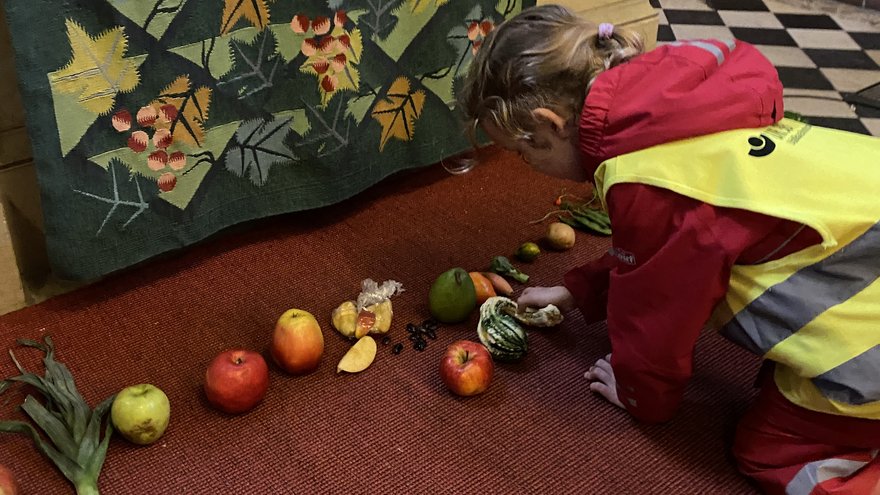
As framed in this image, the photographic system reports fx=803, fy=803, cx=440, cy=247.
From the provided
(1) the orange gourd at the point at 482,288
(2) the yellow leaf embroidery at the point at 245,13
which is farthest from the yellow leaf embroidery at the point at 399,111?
(1) the orange gourd at the point at 482,288

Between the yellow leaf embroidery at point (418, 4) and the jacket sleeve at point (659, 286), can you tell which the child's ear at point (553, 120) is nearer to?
the jacket sleeve at point (659, 286)

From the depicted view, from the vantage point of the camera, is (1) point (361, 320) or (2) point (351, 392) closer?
(2) point (351, 392)

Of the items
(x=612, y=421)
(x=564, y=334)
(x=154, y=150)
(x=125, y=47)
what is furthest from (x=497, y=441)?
(x=125, y=47)

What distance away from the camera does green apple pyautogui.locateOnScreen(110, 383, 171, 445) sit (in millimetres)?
1315

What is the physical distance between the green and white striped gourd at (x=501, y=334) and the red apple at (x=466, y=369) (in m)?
0.06

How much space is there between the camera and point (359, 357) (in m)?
1.53

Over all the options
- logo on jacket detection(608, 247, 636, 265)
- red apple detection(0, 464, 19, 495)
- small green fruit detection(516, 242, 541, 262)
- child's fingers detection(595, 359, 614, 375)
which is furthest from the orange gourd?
red apple detection(0, 464, 19, 495)

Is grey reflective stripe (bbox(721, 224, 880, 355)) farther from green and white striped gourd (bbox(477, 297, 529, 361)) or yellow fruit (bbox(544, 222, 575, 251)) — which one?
yellow fruit (bbox(544, 222, 575, 251))

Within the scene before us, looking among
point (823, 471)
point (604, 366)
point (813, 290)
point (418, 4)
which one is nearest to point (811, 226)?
point (813, 290)

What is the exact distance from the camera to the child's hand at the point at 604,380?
1.46 meters

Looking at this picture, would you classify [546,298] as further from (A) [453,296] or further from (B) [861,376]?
(B) [861,376]

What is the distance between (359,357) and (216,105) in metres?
0.60

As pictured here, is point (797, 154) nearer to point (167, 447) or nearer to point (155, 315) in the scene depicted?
point (167, 447)

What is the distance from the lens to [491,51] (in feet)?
4.27
